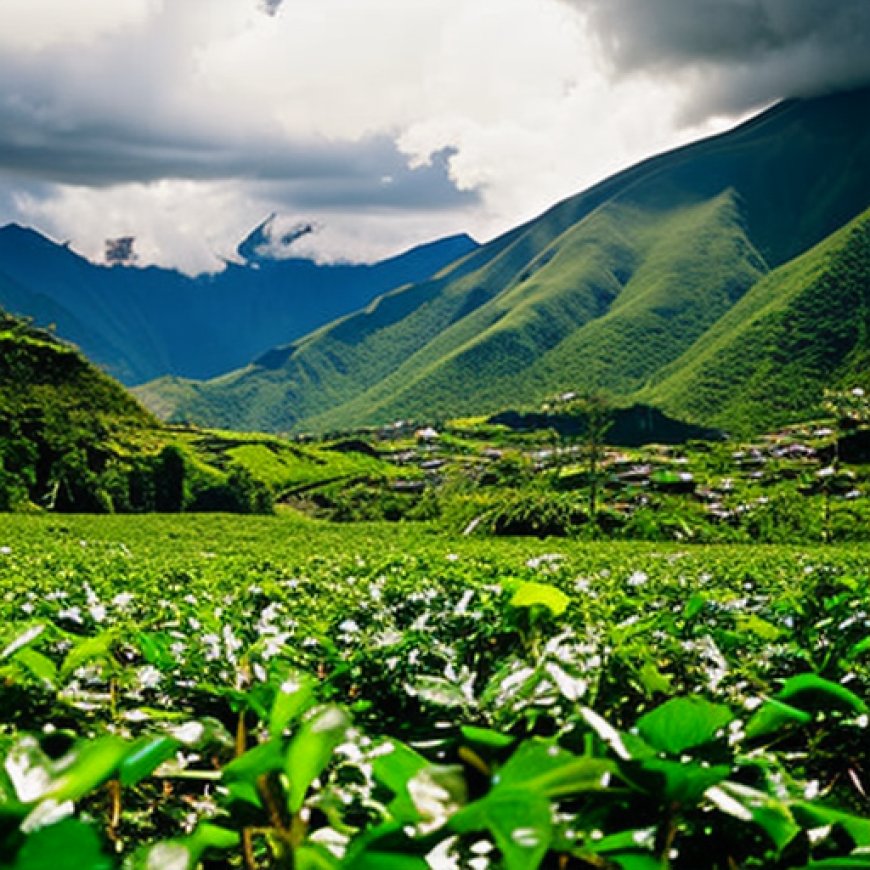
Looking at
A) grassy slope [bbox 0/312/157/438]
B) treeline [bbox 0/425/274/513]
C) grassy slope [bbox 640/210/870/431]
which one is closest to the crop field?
treeline [bbox 0/425/274/513]

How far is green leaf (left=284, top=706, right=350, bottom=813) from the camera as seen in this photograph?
0.77m

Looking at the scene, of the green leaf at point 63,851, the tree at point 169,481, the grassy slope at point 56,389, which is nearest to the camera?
the green leaf at point 63,851

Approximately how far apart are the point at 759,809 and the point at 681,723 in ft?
0.34

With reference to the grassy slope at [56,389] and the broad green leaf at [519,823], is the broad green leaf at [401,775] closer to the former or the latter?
the broad green leaf at [519,823]

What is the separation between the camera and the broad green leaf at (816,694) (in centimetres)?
108

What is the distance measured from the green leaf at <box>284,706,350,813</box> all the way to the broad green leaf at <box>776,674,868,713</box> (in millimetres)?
641

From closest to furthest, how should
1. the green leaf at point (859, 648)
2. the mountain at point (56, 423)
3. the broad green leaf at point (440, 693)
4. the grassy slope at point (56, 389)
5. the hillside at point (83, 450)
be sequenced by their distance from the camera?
the broad green leaf at point (440, 693) < the green leaf at point (859, 648) < the mountain at point (56, 423) < the hillside at point (83, 450) < the grassy slope at point (56, 389)

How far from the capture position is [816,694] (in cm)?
119

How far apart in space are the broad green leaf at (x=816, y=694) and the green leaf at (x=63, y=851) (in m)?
0.86

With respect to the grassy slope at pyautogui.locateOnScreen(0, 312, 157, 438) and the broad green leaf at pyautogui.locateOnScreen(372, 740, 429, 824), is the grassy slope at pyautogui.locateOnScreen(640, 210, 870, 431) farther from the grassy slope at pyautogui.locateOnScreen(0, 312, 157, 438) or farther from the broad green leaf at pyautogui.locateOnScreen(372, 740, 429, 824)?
the broad green leaf at pyautogui.locateOnScreen(372, 740, 429, 824)

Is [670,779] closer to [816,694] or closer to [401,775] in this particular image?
[401,775]

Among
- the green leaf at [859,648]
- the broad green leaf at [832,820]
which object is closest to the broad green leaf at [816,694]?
the broad green leaf at [832,820]

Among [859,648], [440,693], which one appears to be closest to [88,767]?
[440,693]

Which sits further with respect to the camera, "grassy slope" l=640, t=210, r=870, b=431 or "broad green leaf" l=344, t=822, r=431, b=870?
"grassy slope" l=640, t=210, r=870, b=431
